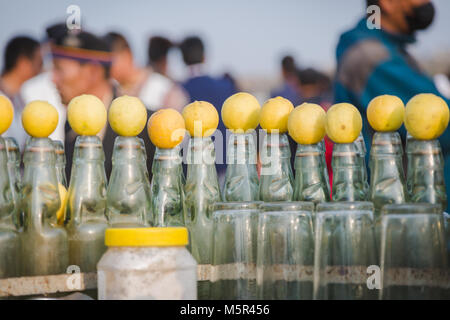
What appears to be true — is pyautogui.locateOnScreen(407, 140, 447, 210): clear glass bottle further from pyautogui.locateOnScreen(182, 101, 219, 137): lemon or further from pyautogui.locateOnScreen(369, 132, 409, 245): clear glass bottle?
pyautogui.locateOnScreen(182, 101, 219, 137): lemon

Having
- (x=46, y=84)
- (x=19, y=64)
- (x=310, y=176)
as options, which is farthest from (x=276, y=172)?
(x=19, y=64)

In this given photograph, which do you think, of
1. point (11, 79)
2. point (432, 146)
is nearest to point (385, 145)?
point (432, 146)

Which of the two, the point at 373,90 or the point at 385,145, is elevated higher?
the point at 373,90

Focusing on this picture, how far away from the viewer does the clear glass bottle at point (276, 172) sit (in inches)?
37.4

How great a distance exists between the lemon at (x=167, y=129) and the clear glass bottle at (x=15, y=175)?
9.4 inches

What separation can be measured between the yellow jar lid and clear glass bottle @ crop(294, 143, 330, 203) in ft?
0.81

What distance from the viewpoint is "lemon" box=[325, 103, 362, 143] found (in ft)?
2.91

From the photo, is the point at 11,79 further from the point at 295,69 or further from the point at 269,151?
the point at 269,151

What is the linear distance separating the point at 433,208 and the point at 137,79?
3045 mm

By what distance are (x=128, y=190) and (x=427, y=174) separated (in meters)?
0.46

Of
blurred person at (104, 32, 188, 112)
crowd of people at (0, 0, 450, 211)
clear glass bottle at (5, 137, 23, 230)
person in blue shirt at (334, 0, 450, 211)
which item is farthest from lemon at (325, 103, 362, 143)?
blurred person at (104, 32, 188, 112)

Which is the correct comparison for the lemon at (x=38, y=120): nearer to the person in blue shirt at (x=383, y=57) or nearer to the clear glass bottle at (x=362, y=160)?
the clear glass bottle at (x=362, y=160)

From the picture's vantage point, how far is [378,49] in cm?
193

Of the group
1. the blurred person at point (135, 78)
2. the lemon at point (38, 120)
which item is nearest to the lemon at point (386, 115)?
the lemon at point (38, 120)
